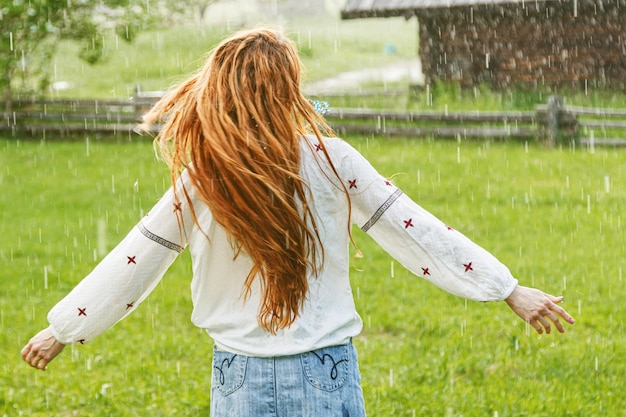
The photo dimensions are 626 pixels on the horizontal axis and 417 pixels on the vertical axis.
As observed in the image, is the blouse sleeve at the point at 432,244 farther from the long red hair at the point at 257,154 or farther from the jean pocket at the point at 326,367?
the jean pocket at the point at 326,367

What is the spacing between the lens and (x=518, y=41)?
1780cm

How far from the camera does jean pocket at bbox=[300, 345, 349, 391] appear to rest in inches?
95.7

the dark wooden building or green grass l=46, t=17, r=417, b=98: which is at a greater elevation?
the dark wooden building

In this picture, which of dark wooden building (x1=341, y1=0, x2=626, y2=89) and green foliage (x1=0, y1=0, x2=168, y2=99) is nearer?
green foliage (x1=0, y1=0, x2=168, y2=99)

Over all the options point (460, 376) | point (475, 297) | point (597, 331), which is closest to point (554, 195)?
point (597, 331)

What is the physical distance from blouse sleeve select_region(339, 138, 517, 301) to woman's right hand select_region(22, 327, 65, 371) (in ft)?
3.18

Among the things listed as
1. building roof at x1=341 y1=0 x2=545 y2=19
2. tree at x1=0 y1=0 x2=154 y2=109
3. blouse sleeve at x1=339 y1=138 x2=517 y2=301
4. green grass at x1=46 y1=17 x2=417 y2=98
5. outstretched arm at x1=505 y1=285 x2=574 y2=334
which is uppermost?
blouse sleeve at x1=339 y1=138 x2=517 y2=301

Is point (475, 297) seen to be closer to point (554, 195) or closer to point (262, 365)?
point (262, 365)

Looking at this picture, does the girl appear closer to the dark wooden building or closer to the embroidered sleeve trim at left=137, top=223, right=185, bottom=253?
the embroidered sleeve trim at left=137, top=223, right=185, bottom=253

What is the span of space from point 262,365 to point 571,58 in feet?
53.8

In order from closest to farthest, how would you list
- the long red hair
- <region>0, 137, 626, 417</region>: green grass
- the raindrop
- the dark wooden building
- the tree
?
the long red hair < <region>0, 137, 626, 417</region>: green grass < the raindrop < the tree < the dark wooden building

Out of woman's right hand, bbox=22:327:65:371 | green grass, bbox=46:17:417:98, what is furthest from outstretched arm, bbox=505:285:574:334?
green grass, bbox=46:17:417:98

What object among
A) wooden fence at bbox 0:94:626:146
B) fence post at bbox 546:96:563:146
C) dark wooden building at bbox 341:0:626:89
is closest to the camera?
fence post at bbox 546:96:563:146

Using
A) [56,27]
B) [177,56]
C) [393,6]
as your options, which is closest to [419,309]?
[393,6]
